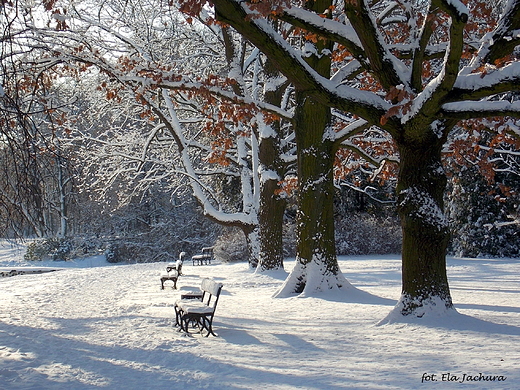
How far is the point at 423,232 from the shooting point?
8148mm

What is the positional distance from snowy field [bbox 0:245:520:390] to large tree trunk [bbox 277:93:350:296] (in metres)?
0.52

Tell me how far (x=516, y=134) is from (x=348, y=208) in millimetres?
18034

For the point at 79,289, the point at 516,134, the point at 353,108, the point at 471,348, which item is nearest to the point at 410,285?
the point at 471,348

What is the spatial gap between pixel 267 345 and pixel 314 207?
14.0 ft

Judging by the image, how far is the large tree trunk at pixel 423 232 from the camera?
26.7ft

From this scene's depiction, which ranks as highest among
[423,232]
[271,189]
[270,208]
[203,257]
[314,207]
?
[271,189]

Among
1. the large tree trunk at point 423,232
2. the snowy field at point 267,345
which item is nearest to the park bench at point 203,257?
the snowy field at point 267,345

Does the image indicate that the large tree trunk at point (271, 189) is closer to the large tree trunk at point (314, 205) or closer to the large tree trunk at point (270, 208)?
the large tree trunk at point (270, 208)

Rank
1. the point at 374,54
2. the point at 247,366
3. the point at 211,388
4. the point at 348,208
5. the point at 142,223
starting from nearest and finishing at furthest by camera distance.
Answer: the point at 211,388 < the point at 247,366 < the point at 374,54 < the point at 348,208 < the point at 142,223

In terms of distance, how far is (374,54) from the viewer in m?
8.05

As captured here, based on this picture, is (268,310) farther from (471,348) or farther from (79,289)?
(79,289)

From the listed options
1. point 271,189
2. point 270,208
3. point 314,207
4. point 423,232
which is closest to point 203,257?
point 270,208

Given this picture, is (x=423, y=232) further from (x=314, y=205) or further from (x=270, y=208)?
(x=270, y=208)

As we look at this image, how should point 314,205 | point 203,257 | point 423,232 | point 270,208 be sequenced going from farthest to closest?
point 203,257
point 270,208
point 314,205
point 423,232
